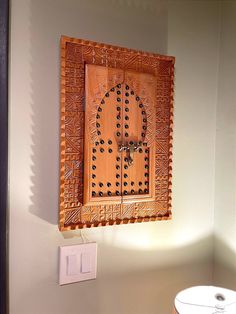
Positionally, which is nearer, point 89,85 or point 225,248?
point 89,85

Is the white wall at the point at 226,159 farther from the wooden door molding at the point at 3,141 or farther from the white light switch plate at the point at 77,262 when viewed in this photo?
the wooden door molding at the point at 3,141

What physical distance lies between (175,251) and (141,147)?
42 cm

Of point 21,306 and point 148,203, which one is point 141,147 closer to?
point 148,203

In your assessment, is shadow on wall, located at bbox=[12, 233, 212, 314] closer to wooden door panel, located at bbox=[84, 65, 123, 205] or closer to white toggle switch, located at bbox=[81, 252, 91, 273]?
white toggle switch, located at bbox=[81, 252, 91, 273]

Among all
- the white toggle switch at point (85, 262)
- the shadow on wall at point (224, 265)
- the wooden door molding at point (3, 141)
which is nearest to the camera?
the wooden door molding at point (3, 141)

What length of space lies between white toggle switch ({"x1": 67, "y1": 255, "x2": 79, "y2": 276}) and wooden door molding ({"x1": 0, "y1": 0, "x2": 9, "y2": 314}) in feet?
0.60

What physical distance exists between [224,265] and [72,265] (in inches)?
23.1

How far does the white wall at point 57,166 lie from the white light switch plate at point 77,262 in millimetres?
23

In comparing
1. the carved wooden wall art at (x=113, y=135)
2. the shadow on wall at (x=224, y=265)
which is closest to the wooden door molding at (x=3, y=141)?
the carved wooden wall art at (x=113, y=135)

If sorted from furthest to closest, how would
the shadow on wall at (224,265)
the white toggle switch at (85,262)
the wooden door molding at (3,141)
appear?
the shadow on wall at (224,265) < the white toggle switch at (85,262) < the wooden door molding at (3,141)

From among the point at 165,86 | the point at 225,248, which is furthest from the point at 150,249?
the point at 165,86

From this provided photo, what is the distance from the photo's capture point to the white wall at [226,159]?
3.64 feet

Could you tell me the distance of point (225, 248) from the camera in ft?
3.74

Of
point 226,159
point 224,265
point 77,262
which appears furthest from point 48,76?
point 224,265
